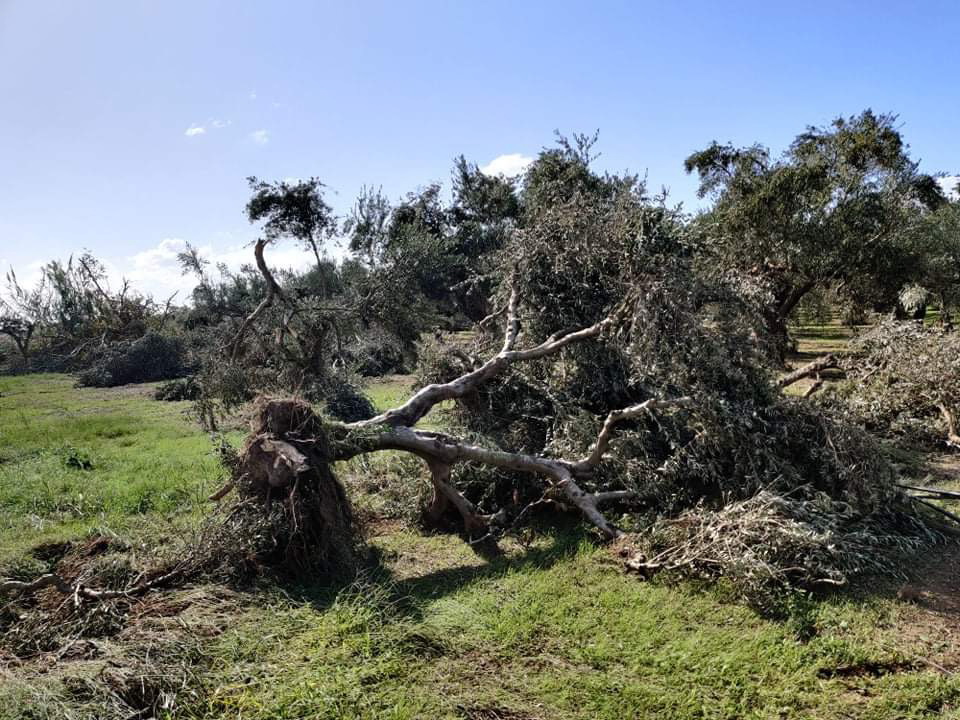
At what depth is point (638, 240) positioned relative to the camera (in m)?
7.02

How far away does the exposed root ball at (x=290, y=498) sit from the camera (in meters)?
4.71

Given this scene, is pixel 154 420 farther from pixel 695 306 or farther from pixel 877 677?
pixel 877 677

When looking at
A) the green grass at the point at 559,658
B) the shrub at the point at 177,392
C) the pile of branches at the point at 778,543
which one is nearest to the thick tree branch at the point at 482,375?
the green grass at the point at 559,658

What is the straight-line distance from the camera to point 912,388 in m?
7.48

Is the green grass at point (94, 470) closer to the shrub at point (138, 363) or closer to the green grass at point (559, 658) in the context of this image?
the green grass at point (559, 658)

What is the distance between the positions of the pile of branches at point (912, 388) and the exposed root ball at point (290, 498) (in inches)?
218

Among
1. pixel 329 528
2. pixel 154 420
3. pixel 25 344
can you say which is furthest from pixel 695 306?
pixel 25 344

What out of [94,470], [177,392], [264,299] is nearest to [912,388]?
[264,299]

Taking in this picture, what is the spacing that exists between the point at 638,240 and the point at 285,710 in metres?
5.75

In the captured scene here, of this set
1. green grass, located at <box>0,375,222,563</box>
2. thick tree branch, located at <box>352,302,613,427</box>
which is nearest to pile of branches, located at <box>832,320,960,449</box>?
thick tree branch, located at <box>352,302,613,427</box>

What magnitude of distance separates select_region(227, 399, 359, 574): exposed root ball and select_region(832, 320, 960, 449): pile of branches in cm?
555

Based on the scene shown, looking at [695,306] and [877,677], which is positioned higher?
[695,306]

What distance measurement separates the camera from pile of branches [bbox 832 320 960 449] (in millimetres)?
7203

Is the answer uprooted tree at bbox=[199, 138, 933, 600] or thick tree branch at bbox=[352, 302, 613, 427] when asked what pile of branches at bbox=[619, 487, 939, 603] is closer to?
uprooted tree at bbox=[199, 138, 933, 600]
